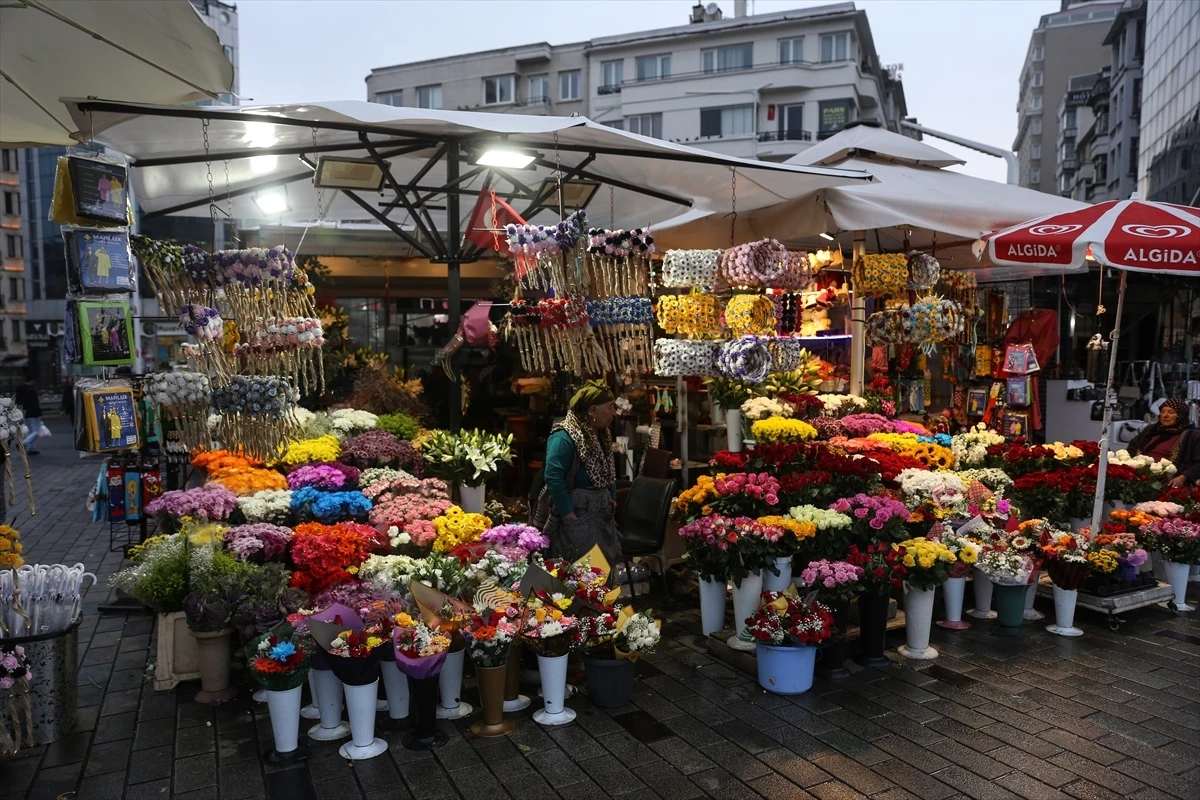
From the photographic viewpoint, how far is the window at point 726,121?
3744cm

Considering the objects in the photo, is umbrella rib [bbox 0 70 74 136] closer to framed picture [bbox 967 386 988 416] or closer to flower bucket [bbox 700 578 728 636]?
flower bucket [bbox 700 578 728 636]

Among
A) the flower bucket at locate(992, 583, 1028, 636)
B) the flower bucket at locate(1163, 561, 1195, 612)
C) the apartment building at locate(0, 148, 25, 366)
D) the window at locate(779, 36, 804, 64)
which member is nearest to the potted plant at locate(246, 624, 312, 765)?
the flower bucket at locate(992, 583, 1028, 636)

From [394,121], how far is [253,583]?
2640 millimetres

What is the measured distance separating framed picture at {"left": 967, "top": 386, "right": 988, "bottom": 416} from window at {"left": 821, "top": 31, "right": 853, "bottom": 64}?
30.8m

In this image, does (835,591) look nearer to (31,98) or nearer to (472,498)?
(472,498)

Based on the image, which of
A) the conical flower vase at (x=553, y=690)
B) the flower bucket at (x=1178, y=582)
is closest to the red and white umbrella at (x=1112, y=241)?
the flower bucket at (x=1178, y=582)

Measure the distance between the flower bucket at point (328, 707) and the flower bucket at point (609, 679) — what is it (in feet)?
4.09

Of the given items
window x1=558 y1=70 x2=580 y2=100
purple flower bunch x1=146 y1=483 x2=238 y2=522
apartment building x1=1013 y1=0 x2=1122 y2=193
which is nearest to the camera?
purple flower bunch x1=146 y1=483 x2=238 y2=522

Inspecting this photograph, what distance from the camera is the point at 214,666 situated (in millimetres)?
4430

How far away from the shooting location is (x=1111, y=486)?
264 inches

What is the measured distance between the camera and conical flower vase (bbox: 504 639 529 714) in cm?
429

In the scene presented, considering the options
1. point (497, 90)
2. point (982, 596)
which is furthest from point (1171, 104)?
point (982, 596)

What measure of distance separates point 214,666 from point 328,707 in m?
0.79

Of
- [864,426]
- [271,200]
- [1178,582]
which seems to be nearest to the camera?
[1178,582]
